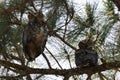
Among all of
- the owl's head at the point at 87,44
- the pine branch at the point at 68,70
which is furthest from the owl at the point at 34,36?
the owl's head at the point at 87,44

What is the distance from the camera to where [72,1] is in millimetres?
1399

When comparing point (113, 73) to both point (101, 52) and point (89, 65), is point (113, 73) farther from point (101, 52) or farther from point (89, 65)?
point (89, 65)

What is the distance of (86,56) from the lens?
4.22ft

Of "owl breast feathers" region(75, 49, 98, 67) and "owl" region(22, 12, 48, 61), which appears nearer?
"owl" region(22, 12, 48, 61)

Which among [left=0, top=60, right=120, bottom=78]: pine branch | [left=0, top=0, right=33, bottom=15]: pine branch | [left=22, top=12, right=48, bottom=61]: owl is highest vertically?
[left=0, top=0, right=33, bottom=15]: pine branch

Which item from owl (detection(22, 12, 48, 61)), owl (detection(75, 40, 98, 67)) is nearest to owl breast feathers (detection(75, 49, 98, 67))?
owl (detection(75, 40, 98, 67))

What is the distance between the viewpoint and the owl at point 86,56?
4.22 ft

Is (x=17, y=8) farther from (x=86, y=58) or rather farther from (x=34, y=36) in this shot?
(x=86, y=58)

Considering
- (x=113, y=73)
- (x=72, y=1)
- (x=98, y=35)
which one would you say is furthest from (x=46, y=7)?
(x=113, y=73)

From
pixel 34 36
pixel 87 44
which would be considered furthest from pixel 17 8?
pixel 87 44

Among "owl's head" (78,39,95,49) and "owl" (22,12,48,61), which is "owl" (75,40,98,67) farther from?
"owl" (22,12,48,61)

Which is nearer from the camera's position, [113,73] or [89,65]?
[89,65]

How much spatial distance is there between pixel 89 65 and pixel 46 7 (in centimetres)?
30

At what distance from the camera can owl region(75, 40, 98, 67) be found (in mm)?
1285
